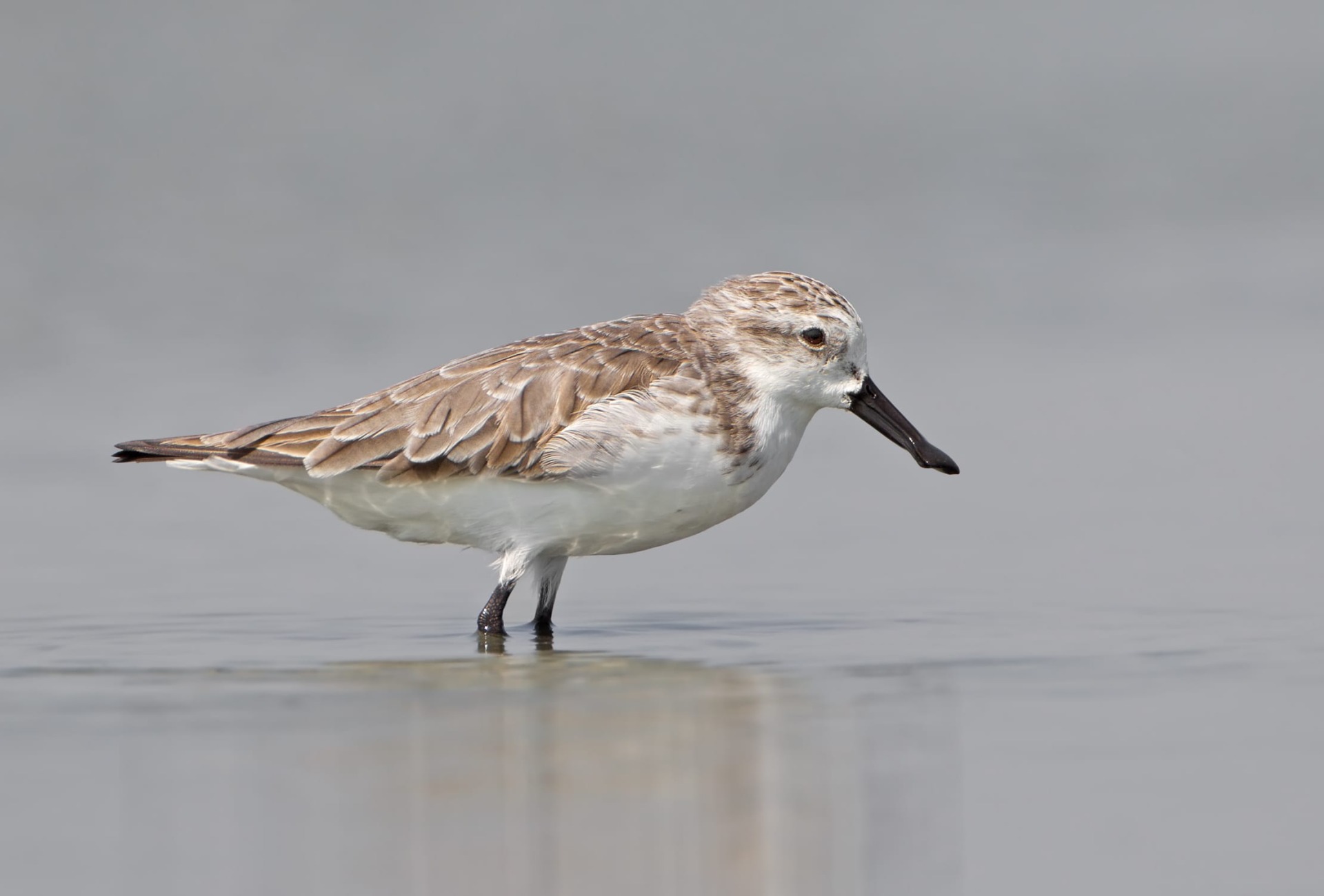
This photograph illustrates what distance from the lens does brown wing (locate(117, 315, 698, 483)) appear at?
28.3 feet

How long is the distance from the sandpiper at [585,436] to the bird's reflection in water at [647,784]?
115 centimetres

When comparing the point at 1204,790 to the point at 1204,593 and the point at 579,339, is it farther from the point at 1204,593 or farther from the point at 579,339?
the point at 579,339

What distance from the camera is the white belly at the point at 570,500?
27.5 ft

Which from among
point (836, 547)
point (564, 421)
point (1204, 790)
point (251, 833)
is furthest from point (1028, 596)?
point (251, 833)

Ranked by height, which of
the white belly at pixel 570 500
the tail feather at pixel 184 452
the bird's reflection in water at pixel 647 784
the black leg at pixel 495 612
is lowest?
the bird's reflection in water at pixel 647 784

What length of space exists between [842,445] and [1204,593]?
14.2ft

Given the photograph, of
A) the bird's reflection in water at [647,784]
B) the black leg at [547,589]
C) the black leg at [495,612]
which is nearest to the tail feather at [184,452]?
the black leg at [495,612]

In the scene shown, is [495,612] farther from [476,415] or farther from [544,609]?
[476,415]

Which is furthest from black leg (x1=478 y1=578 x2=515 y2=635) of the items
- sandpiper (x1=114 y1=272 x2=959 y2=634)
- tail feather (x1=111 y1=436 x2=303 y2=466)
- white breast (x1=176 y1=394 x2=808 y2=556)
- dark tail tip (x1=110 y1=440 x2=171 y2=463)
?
dark tail tip (x1=110 y1=440 x2=171 y2=463)

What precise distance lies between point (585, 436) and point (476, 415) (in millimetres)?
654

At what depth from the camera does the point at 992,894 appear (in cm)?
499

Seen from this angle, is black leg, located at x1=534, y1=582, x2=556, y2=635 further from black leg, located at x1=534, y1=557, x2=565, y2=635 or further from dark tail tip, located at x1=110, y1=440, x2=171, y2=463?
dark tail tip, located at x1=110, y1=440, x2=171, y2=463

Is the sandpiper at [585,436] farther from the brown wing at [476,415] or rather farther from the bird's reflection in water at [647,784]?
the bird's reflection in water at [647,784]

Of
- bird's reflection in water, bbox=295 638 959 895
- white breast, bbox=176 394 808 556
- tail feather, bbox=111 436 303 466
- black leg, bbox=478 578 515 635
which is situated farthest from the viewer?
tail feather, bbox=111 436 303 466
